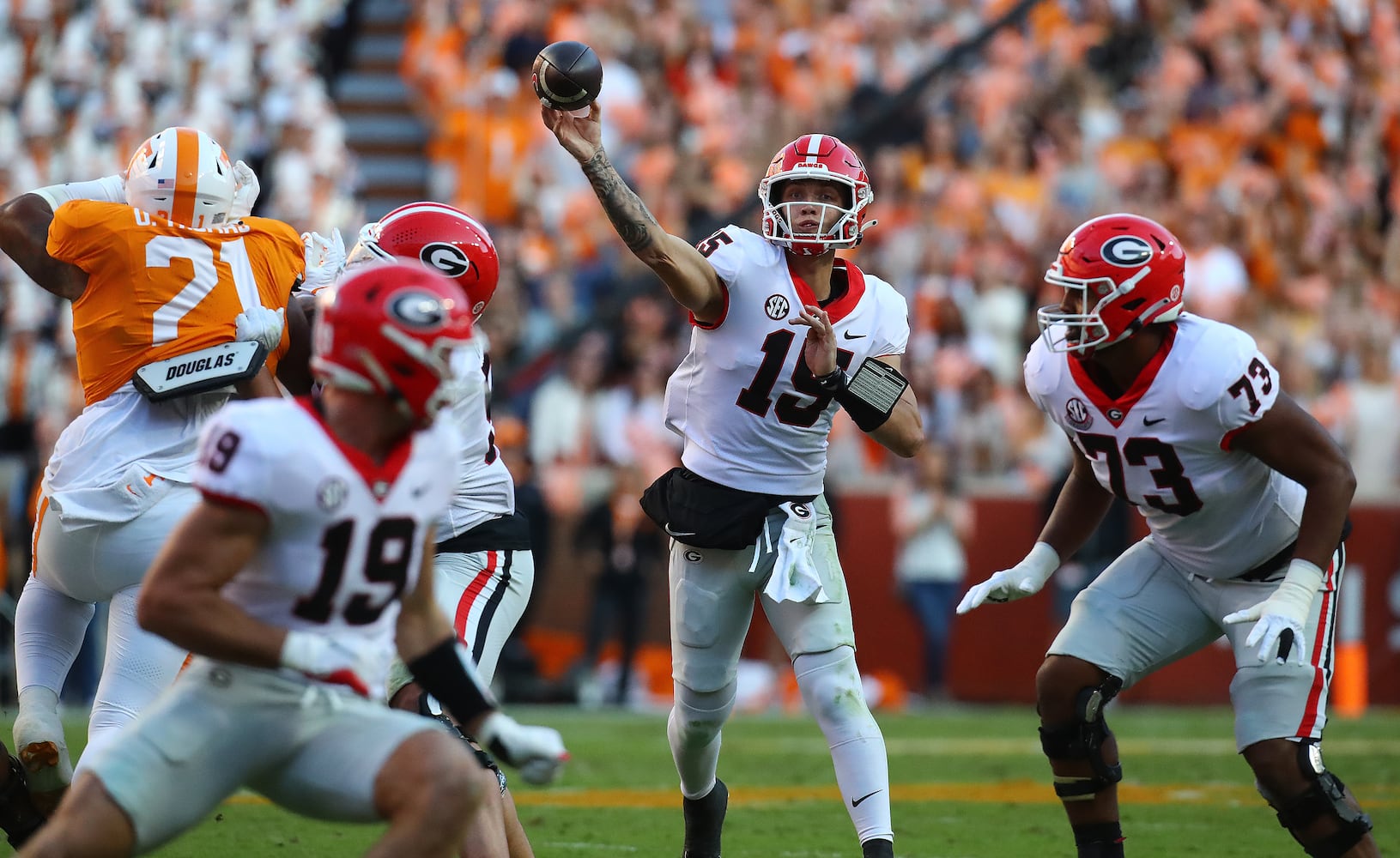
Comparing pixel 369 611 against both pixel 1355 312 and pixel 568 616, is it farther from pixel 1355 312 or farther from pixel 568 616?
pixel 1355 312

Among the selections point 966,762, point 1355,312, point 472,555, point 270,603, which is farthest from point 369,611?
point 1355,312

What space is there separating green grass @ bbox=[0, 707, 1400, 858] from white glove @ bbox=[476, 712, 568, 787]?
233 cm

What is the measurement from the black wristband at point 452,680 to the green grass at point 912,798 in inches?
85.0

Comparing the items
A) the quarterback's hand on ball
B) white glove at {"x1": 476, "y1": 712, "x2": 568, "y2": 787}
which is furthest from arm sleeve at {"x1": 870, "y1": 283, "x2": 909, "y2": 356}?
white glove at {"x1": 476, "y1": 712, "x2": 568, "y2": 787}

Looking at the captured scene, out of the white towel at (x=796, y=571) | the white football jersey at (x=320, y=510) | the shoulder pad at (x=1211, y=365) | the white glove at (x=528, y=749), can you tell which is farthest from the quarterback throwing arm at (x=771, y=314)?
the white glove at (x=528, y=749)

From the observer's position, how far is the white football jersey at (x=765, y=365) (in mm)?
5328

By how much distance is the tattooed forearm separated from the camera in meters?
5.09

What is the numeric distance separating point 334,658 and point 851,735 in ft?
6.22

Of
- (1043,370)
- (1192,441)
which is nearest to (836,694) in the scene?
(1043,370)

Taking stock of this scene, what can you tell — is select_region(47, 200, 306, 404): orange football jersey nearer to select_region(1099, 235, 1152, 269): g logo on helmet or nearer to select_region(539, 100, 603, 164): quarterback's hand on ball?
select_region(539, 100, 603, 164): quarterback's hand on ball

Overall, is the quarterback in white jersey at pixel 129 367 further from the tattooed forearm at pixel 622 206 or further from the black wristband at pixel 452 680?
the black wristband at pixel 452 680

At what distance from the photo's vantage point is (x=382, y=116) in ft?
51.5

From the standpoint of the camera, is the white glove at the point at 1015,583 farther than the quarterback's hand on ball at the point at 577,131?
Yes

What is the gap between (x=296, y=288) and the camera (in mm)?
5258
